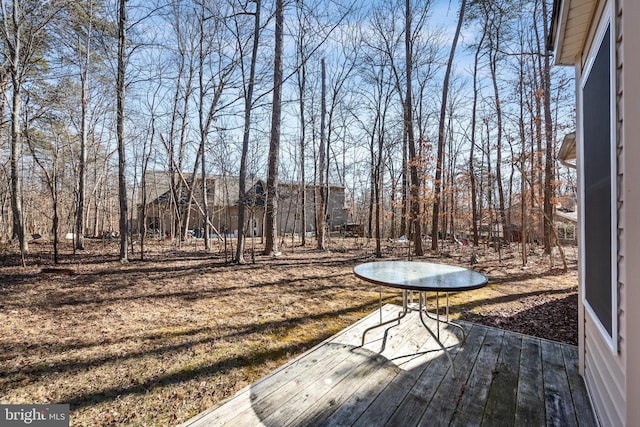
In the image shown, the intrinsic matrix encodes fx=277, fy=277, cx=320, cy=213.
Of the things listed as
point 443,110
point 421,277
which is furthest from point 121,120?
point 443,110

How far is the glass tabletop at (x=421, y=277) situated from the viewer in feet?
6.14

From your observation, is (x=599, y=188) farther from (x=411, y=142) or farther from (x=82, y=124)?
(x=82, y=124)

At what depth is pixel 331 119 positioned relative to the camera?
11062 mm

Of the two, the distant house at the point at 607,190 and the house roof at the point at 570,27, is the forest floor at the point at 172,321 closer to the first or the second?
the distant house at the point at 607,190

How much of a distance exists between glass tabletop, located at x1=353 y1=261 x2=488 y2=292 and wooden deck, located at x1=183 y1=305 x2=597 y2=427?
2.19 ft

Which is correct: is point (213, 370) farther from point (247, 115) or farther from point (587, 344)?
point (247, 115)

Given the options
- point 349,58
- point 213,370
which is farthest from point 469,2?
point 213,370

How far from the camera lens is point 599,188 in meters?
1.61

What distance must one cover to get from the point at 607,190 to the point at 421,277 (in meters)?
1.21

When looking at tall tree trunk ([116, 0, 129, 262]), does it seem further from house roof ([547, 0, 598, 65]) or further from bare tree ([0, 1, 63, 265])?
house roof ([547, 0, 598, 65])

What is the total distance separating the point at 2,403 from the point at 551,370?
3.76 m

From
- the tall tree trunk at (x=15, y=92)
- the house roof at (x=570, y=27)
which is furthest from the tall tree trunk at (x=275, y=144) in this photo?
the house roof at (x=570, y=27)

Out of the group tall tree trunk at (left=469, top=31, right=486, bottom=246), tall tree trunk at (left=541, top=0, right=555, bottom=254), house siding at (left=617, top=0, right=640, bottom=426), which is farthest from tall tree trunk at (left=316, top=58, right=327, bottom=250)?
house siding at (left=617, top=0, right=640, bottom=426)

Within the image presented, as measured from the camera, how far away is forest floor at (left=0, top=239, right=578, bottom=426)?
1.88 metres
